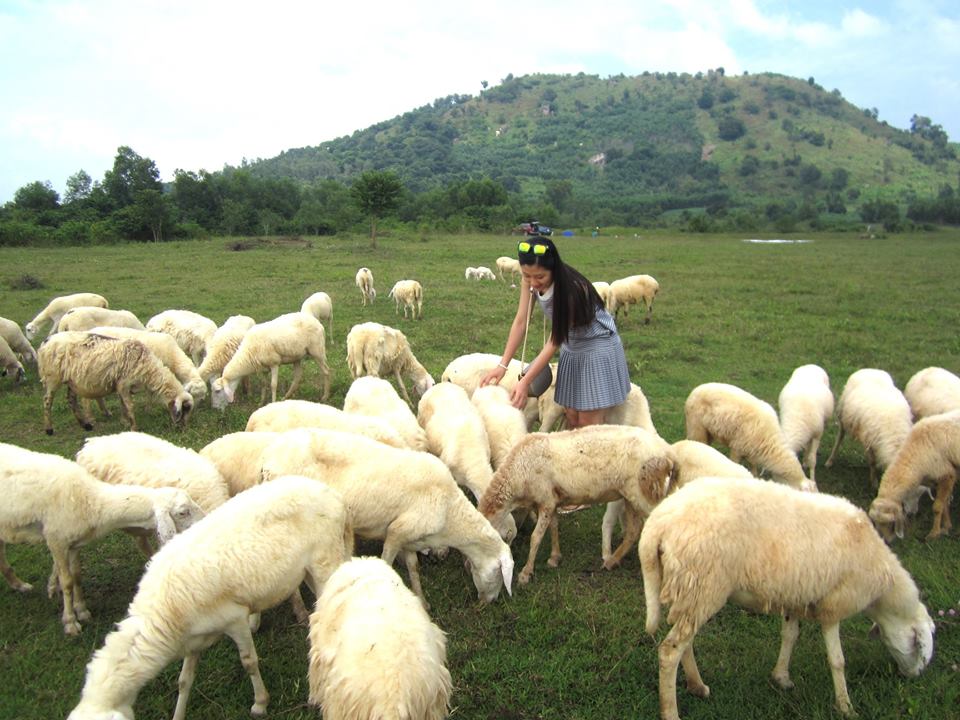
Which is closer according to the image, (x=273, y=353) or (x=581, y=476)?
(x=581, y=476)

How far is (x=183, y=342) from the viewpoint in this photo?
11.3 m

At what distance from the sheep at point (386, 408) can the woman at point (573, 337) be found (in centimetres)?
126

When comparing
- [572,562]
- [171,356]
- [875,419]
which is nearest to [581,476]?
[572,562]

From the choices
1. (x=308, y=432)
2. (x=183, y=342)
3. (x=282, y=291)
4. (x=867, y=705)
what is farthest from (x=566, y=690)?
(x=282, y=291)

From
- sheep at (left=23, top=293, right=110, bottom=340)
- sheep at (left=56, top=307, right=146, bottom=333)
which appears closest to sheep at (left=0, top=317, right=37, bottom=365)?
sheep at (left=56, top=307, right=146, bottom=333)

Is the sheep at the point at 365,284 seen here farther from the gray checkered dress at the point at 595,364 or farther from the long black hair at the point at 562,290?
the long black hair at the point at 562,290

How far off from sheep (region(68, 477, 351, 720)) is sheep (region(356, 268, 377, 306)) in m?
14.5

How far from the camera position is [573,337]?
541 centimetres

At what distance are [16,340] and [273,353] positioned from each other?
6.03 m

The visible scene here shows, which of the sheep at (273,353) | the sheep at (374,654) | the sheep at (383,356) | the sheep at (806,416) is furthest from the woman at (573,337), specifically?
the sheep at (273,353)

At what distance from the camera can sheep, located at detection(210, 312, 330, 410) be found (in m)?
9.17

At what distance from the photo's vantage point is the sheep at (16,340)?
11.3 meters

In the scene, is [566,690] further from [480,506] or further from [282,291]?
[282,291]

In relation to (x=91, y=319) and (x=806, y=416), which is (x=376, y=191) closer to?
(x=91, y=319)
